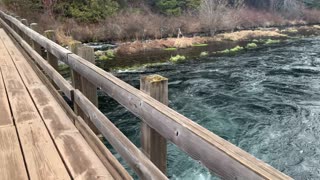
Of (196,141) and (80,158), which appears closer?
(196,141)

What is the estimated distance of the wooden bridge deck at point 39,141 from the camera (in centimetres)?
222

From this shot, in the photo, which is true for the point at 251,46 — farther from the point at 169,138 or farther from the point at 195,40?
the point at 169,138

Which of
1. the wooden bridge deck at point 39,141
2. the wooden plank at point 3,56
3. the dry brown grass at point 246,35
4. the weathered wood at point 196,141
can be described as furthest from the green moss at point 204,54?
the weathered wood at point 196,141

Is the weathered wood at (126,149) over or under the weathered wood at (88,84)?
under

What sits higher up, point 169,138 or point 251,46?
point 169,138

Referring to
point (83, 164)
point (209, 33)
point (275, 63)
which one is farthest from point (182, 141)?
point (209, 33)

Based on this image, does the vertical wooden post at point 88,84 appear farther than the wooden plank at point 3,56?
No

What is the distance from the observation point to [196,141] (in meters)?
1.29

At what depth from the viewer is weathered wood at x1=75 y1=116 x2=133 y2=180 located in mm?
2119

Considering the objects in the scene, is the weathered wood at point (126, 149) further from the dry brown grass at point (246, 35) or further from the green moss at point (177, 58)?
the dry brown grass at point (246, 35)

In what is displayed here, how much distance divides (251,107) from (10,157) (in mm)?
8063

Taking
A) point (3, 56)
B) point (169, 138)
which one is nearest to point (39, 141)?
point (169, 138)

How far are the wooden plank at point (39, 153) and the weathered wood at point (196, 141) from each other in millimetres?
735

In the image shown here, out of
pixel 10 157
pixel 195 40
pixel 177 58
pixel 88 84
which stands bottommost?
pixel 177 58
